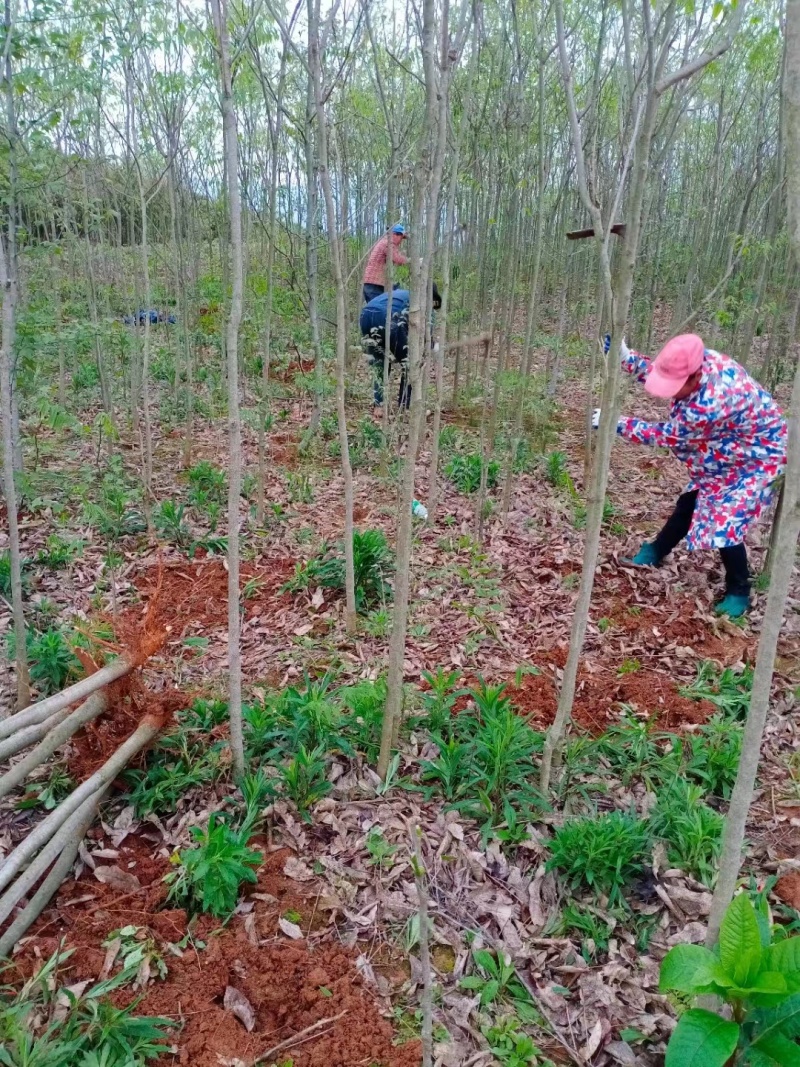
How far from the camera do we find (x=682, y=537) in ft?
14.1

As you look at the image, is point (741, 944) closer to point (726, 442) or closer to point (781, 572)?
point (781, 572)

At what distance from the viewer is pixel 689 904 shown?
2.22 m

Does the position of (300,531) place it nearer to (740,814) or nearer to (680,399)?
(680,399)

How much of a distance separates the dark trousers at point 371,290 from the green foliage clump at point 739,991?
22.8ft

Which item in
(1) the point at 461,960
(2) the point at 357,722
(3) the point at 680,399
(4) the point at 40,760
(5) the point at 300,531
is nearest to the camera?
(1) the point at 461,960

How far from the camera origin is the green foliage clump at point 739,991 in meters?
1.46

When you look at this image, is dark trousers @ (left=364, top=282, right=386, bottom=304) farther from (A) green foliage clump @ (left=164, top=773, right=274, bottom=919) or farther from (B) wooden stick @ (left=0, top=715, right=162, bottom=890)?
(A) green foliage clump @ (left=164, top=773, right=274, bottom=919)

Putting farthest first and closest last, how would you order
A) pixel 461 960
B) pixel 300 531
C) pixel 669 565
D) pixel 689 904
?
pixel 300 531, pixel 669 565, pixel 689 904, pixel 461 960

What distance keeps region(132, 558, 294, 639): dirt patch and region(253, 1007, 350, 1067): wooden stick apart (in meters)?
2.46

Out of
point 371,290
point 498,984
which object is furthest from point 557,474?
point 498,984

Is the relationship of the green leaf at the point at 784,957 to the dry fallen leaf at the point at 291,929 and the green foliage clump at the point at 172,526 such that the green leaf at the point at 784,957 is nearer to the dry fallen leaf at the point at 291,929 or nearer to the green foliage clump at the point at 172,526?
the dry fallen leaf at the point at 291,929

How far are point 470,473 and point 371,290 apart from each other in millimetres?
2970

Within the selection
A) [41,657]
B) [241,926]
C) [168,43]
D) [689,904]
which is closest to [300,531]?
[41,657]

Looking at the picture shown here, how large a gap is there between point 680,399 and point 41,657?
3.79 meters
